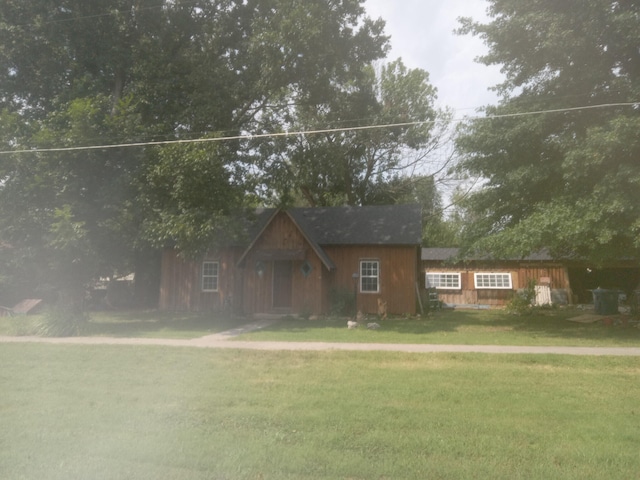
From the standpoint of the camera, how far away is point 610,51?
15.2 m

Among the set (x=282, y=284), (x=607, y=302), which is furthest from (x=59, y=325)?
(x=607, y=302)

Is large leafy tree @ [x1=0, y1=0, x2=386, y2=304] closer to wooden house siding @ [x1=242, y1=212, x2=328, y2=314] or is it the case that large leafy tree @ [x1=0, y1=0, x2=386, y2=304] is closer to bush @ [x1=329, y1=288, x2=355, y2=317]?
wooden house siding @ [x1=242, y1=212, x2=328, y2=314]

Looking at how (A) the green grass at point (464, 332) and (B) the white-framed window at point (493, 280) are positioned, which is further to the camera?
(B) the white-framed window at point (493, 280)

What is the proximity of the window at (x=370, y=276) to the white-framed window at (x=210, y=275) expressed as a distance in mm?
6595

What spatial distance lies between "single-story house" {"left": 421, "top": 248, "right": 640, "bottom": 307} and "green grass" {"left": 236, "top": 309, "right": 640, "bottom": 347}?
900 cm

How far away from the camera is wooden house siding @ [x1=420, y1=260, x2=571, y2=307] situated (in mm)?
28297

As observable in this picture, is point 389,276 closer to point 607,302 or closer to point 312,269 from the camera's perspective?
point 312,269

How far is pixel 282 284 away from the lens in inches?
842

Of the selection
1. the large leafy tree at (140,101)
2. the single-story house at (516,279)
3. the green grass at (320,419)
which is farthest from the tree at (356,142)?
the green grass at (320,419)

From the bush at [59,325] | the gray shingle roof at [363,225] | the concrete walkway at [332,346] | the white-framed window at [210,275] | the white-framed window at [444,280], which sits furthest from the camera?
the white-framed window at [444,280]

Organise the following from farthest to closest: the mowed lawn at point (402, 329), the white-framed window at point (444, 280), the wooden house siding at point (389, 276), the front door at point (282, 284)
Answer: the white-framed window at point (444, 280) → the front door at point (282, 284) → the wooden house siding at point (389, 276) → the mowed lawn at point (402, 329)

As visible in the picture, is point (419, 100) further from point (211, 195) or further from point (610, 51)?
point (211, 195)

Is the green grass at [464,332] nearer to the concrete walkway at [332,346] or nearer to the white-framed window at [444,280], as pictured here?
the concrete walkway at [332,346]

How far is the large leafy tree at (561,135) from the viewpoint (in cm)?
1355
